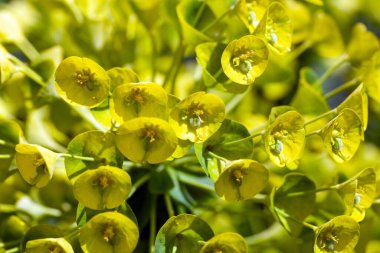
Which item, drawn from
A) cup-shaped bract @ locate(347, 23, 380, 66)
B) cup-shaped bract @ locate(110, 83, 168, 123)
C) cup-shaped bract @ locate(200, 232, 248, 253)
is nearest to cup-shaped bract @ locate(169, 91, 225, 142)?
cup-shaped bract @ locate(110, 83, 168, 123)

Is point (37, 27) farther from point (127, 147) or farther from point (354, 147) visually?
point (354, 147)

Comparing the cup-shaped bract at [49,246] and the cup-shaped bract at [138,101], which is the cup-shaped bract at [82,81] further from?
the cup-shaped bract at [49,246]

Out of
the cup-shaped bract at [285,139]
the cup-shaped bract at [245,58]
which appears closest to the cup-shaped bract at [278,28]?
the cup-shaped bract at [245,58]

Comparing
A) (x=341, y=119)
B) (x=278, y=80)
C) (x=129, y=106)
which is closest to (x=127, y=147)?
(x=129, y=106)

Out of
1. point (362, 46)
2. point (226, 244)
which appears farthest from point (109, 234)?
point (362, 46)

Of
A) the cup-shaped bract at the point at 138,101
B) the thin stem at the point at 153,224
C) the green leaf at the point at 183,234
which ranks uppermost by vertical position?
the cup-shaped bract at the point at 138,101

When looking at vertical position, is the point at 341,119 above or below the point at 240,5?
below
